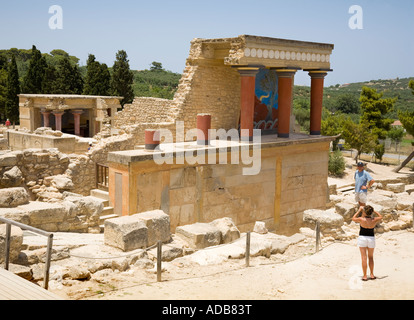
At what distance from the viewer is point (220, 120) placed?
1470 centimetres

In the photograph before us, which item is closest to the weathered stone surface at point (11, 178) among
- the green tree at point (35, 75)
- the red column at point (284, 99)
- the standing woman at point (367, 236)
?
the standing woman at point (367, 236)

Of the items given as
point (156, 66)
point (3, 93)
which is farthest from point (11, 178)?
point (156, 66)

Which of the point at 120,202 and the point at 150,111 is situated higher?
the point at 150,111

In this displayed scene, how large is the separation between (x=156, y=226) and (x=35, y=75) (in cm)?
3177

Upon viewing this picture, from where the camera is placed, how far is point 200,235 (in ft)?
28.7

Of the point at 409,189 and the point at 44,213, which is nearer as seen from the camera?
the point at 44,213

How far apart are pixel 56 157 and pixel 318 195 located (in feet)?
27.5

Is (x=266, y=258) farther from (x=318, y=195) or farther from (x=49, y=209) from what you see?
(x=318, y=195)

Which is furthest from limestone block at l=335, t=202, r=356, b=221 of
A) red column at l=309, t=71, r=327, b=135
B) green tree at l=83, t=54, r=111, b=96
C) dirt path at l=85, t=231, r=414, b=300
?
green tree at l=83, t=54, r=111, b=96

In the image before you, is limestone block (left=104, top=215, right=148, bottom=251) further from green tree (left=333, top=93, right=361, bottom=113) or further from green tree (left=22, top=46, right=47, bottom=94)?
green tree (left=333, top=93, right=361, bottom=113)

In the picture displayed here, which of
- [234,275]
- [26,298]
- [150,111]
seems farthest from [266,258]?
[150,111]

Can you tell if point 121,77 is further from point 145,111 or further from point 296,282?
point 296,282

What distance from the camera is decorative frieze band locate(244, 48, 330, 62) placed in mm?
13047

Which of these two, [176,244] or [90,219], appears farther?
[90,219]
